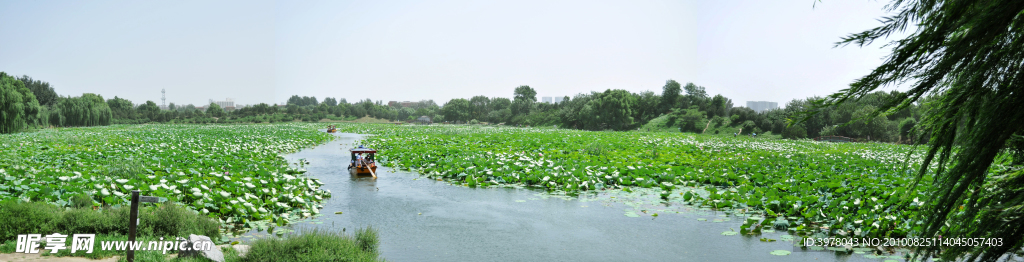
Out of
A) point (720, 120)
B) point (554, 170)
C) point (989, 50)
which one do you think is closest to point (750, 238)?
point (989, 50)

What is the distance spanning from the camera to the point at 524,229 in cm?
776

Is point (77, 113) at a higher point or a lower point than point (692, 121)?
lower

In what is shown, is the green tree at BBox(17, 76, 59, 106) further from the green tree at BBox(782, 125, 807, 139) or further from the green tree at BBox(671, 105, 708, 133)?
the green tree at BBox(782, 125, 807, 139)

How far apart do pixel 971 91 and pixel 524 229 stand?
19.5 feet

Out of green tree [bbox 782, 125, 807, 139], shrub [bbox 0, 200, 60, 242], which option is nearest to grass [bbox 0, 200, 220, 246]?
shrub [bbox 0, 200, 60, 242]

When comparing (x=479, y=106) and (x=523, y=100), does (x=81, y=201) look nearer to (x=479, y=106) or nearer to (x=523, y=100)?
(x=523, y=100)

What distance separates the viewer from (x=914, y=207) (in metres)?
6.36

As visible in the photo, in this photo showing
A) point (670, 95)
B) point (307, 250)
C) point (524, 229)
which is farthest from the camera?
point (670, 95)

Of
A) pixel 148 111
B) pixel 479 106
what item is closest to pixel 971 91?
pixel 479 106

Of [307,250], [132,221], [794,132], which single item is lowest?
[307,250]

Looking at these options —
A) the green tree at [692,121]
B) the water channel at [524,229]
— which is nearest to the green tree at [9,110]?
the water channel at [524,229]

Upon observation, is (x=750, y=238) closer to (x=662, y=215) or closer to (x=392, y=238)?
(x=662, y=215)

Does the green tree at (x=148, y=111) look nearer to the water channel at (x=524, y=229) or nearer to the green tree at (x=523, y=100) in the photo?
the green tree at (x=523, y=100)

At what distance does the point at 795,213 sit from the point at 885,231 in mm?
1621
